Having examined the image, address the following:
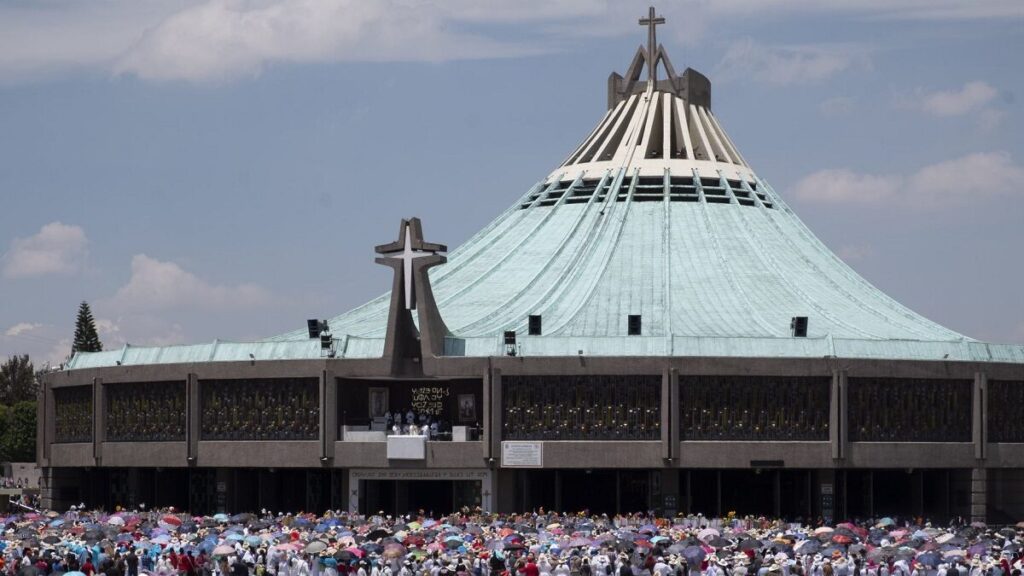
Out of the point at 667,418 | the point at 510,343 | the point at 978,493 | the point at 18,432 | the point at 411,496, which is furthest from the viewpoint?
the point at 18,432

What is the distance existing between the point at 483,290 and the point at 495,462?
1180 cm

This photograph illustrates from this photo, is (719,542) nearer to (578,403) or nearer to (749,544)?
(749,544)

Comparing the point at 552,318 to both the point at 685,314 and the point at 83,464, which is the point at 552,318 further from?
the point at 83,464

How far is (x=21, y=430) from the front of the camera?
119312mm

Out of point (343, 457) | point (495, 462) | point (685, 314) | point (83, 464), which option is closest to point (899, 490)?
point (685, 314)

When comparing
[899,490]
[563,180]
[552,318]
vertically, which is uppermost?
[563,180]

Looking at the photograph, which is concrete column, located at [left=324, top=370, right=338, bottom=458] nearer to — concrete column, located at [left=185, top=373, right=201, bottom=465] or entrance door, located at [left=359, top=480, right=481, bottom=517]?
entrance door, located at [left=359, top=480, right=481, bottom=517]

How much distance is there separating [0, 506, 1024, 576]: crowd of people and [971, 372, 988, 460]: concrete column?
17.1 metres

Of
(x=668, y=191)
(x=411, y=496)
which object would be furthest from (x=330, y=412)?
(x=668, y=191)

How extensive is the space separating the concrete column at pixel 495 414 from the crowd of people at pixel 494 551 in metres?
14.6

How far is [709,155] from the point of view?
82312 mm

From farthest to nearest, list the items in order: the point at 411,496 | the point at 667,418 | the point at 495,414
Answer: the point at 411,496 < the point at 495,414 < the point at 667,418

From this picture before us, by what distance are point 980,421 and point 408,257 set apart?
19.1 meters

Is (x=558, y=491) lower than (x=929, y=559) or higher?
lower
